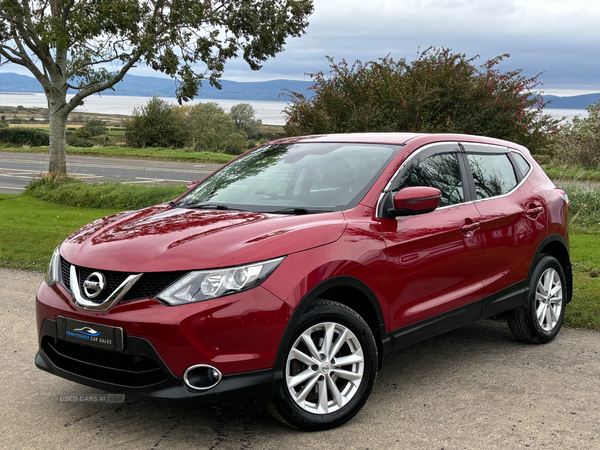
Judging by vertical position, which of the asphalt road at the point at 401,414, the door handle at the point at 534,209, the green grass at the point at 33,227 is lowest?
the asphalt road at the point at 401,414

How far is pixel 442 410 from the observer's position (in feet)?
12.9

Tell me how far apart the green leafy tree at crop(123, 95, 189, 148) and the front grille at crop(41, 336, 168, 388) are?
37778 millimetres

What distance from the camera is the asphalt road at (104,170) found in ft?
71.5

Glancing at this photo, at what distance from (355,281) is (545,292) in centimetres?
255

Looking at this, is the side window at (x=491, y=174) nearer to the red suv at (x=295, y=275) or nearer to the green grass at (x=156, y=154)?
the red suv at (x=295, y=275)


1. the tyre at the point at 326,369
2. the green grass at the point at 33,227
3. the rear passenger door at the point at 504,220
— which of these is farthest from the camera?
the green grass at the point at 33,227

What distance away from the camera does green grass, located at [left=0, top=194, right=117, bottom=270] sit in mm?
8828

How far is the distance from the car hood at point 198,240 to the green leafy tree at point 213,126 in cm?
6001

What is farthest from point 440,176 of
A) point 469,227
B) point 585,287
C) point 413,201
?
point 585,287

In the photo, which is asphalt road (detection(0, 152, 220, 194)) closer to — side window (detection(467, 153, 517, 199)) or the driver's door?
side window (detection(467, 153, 517, 199))

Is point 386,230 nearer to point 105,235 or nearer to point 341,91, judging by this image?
point 105,235

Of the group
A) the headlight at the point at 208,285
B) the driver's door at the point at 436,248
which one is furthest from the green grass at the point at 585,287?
the headlight at the point at 208,285

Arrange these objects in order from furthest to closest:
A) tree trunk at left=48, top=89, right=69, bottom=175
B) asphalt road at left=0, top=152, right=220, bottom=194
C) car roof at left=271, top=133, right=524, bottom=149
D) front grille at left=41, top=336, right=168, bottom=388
Answer: asphalt road at left=0, top=152, right=220, bottom=194 < tree trunk at left=48, top=89, right=69, bottom=175 < car roof at left=271, top=133, right=524, bottom=149 < front grille at left=41, top=336, right=168, bottom=388

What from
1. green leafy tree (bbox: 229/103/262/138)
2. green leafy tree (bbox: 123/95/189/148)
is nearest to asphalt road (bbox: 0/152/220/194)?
green leafy tree (bbox: 123/95/189/148)
